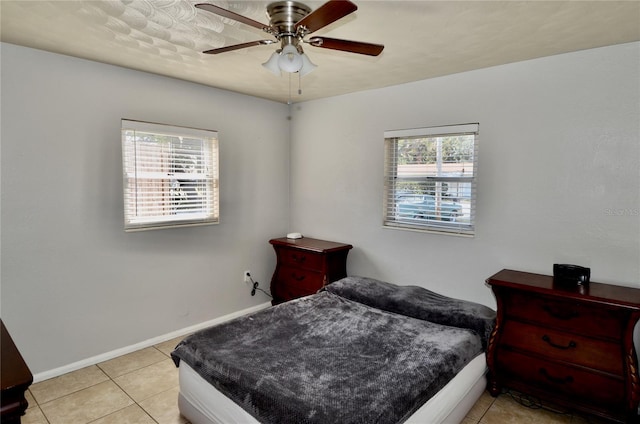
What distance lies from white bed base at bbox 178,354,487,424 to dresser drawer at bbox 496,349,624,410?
216 millimetres

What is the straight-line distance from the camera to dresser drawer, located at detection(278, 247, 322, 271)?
3595mm

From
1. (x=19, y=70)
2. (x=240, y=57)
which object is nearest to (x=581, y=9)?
(x=240, y=57)

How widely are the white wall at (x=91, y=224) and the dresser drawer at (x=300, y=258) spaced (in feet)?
1.75

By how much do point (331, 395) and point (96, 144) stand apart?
101 inches

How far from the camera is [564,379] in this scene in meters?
2.21

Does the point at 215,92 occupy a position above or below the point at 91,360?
above

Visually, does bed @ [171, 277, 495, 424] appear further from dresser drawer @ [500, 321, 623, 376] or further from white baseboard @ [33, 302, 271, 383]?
white baseboard @ [33, 302, 271, 383]

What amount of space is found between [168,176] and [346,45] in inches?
84.2

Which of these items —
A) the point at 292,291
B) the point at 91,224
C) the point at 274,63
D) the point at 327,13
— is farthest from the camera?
the point at 292,291

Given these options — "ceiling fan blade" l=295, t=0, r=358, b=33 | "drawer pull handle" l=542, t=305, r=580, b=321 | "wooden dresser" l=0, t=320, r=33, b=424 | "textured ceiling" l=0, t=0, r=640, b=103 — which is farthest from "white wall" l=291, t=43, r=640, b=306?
"wooden dresser" l=0, t=320, r=33, b=424

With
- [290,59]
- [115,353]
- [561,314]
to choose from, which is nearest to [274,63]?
[290,59]

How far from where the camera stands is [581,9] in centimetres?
184

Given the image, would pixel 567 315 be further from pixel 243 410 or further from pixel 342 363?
pixel 243 410

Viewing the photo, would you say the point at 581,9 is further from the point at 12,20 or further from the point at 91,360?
the point at 91,360
